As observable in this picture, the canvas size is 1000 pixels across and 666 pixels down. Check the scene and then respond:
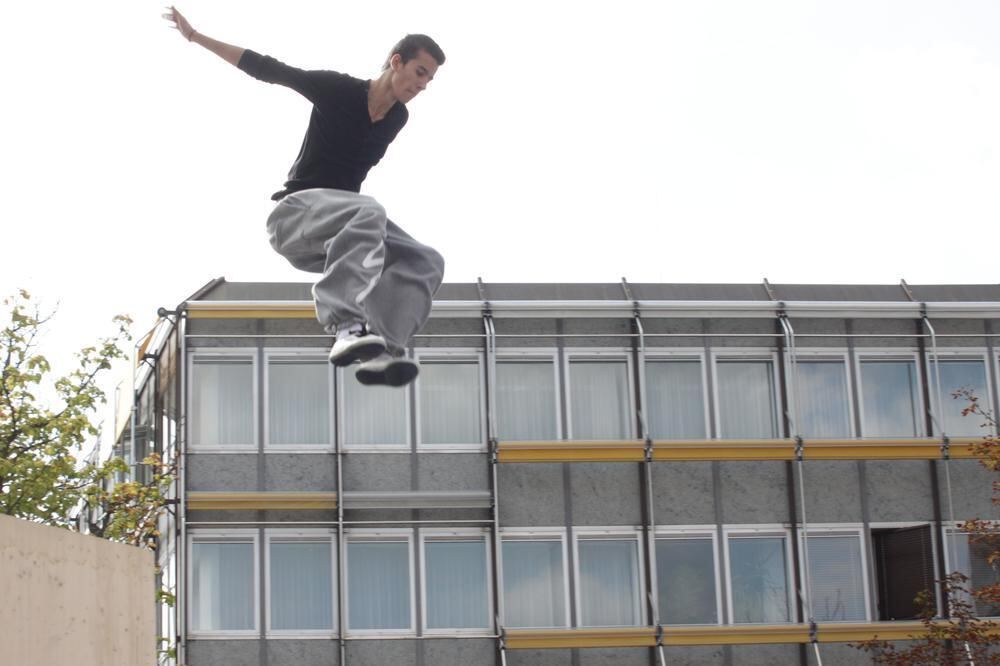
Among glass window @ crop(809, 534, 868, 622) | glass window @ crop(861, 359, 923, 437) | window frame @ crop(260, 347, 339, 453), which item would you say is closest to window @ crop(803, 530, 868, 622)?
glass window @ crop(809, 534, 868, 622)

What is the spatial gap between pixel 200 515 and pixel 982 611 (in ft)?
45.2

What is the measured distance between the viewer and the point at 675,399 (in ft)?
110

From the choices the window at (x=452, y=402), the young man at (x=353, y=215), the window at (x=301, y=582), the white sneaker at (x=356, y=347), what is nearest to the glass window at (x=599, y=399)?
the window at (x=452, y=402)

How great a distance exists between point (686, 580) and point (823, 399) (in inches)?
170

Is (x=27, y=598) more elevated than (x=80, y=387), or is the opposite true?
(x=80, y=387)

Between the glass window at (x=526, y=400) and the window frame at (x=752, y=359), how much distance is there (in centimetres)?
294

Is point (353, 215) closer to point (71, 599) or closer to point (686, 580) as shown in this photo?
point (71, 599)

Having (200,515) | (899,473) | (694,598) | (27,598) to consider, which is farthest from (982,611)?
(27,598)

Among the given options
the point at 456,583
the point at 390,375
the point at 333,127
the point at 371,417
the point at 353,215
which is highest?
the point at 371,417

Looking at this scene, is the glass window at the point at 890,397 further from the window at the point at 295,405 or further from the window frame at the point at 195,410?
the window frame at the point at 195,410

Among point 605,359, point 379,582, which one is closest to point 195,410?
point 379,582

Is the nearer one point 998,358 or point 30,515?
point 30,515

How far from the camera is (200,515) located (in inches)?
1245

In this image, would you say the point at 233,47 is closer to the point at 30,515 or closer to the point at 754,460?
the point at 30,515
